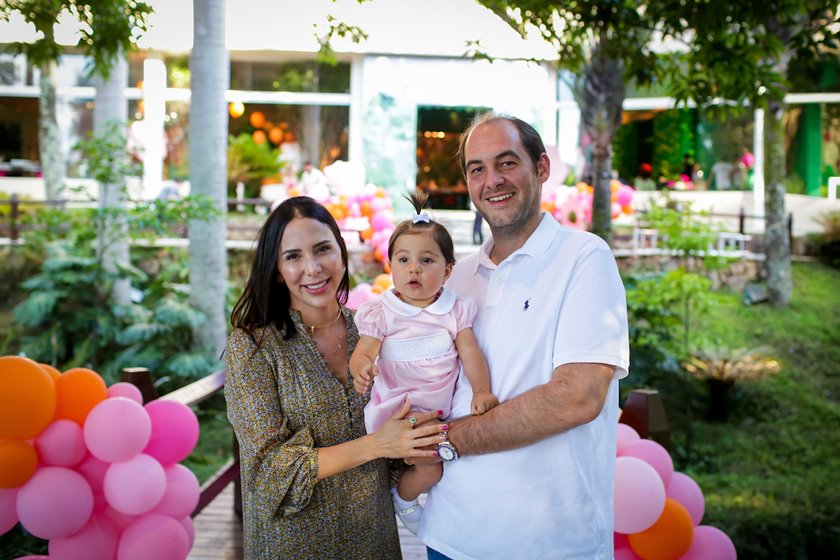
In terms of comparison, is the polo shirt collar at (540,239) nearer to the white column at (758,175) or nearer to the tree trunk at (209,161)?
the tree trunk at (209,161)

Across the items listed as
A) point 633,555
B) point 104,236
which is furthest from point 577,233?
point 104,236

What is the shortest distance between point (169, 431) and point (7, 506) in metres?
0.69

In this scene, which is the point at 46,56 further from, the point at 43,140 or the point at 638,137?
the point at 638,137

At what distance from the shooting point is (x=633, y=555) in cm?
316

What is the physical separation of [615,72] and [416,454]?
581cm

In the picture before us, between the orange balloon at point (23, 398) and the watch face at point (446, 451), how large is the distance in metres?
1.71

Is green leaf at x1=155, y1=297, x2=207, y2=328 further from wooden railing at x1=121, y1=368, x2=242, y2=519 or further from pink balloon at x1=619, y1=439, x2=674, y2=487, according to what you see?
pink balloon at x1=619, y1=439, x2=674, y2=487

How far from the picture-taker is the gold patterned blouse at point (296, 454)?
6.42 ft

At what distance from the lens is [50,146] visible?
10.9 m

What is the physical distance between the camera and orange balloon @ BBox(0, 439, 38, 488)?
283 cm

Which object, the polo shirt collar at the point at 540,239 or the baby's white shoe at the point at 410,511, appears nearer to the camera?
the polo shirt collar at the point at 540,239

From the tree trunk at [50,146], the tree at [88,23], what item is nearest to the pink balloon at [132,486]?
the tree at [88,23]

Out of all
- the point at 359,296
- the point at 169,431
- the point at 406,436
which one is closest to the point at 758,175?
the point at 359,296

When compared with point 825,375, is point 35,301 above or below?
above
